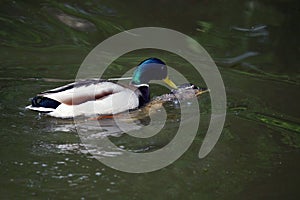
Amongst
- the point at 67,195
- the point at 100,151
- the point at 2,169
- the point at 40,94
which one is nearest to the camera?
the point at 67,195

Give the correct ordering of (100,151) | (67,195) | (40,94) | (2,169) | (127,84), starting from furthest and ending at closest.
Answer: (127,84)
(40,94)
(100,151)
(2,169)
(67,195)

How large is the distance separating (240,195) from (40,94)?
2.61 metres

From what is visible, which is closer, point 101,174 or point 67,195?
point 67,195

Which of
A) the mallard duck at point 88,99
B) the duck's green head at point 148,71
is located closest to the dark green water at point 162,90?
the mallard duck at point 88,99

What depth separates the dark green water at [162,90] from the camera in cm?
571

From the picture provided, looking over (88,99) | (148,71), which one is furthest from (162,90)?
(88,99)

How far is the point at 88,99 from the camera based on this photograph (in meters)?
7.23

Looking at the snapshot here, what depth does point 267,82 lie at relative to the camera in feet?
28.3

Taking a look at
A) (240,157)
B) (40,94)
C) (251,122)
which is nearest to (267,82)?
(251,122)

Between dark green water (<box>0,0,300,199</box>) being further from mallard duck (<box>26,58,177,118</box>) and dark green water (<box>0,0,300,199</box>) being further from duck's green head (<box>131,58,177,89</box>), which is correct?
duck's green head (<box>131,58,177,89</box>)

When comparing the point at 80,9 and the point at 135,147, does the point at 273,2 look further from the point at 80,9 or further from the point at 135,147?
the point at 135,147

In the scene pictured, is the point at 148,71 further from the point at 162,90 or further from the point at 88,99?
the point at 88,99

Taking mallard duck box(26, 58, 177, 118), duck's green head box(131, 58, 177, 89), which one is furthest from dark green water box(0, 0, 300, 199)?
duck's green head box(131, 58, 177, 89)

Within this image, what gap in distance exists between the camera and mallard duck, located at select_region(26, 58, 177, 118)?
7098 mm
